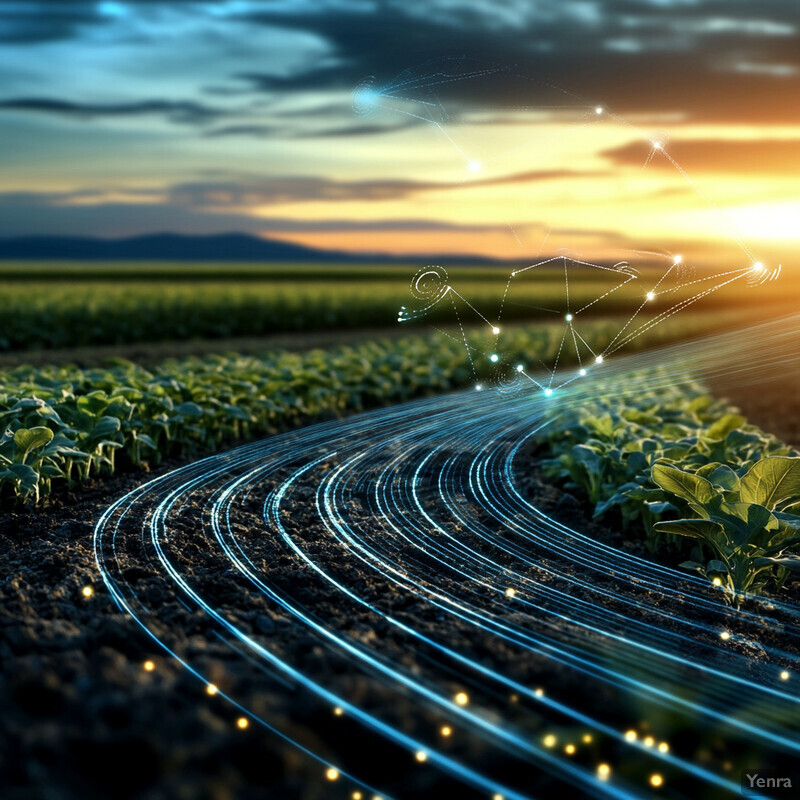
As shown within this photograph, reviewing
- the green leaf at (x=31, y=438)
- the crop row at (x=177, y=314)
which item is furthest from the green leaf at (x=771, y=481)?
the crop row at (x=177, y=314)

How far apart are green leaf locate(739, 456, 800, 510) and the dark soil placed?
5.82ft

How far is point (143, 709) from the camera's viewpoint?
2547mm

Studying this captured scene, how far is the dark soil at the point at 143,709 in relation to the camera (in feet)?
7.36

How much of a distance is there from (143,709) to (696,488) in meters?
2.93

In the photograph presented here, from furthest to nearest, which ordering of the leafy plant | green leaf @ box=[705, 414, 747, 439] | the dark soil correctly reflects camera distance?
green leaf @ box=[705, 414, 747, 439]
the leafy plant
the dark soil

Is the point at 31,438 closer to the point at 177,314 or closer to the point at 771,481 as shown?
the point at 771,481

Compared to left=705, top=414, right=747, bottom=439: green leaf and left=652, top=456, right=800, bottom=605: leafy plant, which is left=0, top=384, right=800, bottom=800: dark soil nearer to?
left=652, top=456, right=800, bottom=605: leafy plant

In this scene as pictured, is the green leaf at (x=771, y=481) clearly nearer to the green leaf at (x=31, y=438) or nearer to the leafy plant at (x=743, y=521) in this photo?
the leafy plant at (x=743, y=521)

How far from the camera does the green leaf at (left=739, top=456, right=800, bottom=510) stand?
3.85m

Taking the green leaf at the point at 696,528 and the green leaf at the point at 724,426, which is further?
the green leaf at the point at 724,426

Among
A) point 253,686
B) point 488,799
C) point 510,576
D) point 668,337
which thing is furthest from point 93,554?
point 668,337

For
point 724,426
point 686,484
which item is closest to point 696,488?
point 686,484

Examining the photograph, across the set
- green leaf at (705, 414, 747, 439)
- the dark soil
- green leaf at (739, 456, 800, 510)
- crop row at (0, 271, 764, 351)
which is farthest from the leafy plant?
crop row at (0, 271, 764, 351)

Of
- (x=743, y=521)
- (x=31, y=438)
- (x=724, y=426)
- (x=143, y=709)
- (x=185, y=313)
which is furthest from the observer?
Answer: (x=185, y=313)
